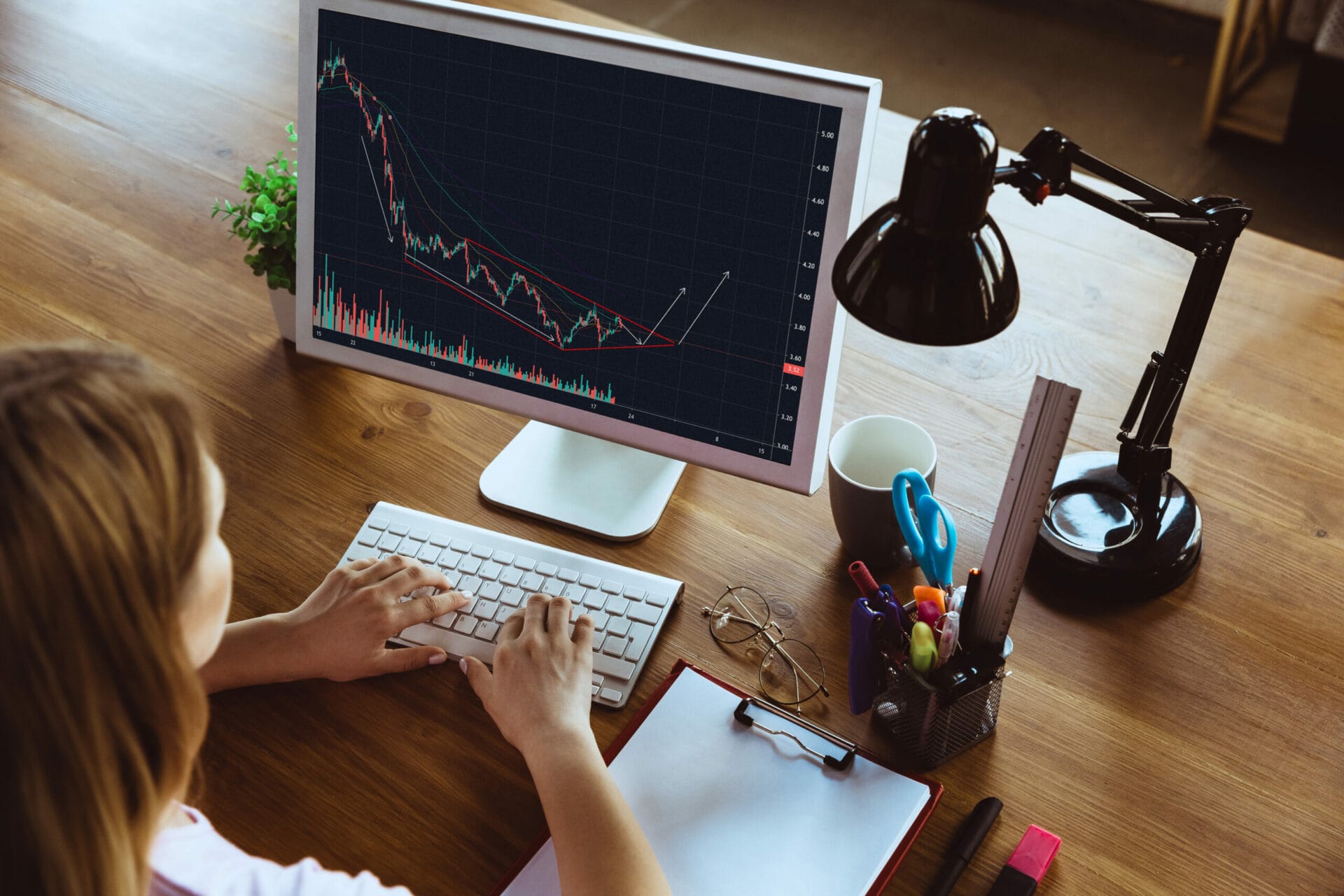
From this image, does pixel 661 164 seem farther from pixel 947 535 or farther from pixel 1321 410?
pixel 1321 410

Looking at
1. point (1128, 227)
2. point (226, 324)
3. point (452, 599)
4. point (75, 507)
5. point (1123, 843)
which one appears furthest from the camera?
point (1128, 227)

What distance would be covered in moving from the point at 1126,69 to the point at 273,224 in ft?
10.3

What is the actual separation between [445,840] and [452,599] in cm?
22

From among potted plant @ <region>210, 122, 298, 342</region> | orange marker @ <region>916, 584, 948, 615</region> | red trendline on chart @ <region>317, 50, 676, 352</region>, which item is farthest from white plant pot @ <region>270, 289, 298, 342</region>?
orange marker @ <region>916, 584, 948, 615</region>

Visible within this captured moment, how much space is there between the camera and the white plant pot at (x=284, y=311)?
1.19 meters

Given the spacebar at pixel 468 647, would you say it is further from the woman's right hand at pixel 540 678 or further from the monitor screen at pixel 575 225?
the monitor screen at pixel 575 225

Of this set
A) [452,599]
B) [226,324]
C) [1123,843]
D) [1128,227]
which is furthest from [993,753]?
[226,324]

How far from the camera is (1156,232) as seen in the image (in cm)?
80

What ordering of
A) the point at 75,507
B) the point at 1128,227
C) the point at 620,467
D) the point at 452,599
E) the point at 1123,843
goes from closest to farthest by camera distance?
the point at 75,507, the point at 1123,843, the point at 452,599, the point at 620,467, the point at 1128,227

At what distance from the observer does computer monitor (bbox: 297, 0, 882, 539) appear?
2.86ft

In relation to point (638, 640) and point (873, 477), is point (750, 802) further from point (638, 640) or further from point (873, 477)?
point (873, 477)

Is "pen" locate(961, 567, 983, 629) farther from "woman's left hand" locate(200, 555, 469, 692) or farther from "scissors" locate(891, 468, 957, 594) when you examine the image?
"woman's left hand" locate(200, 555, 469, 692)

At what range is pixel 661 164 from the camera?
0.90m

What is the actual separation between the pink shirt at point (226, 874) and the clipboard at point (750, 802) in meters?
0.11
